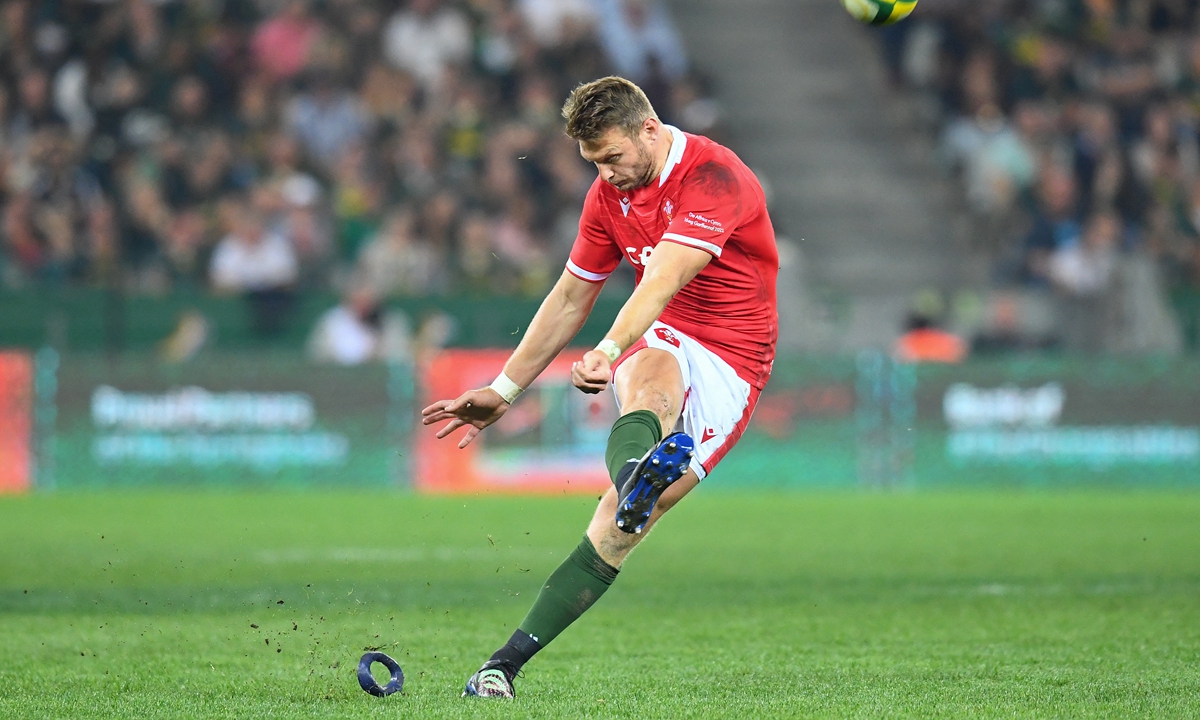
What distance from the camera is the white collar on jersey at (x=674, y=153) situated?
19.3 ft

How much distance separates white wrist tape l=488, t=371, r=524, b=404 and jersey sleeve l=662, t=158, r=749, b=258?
2.69 feet

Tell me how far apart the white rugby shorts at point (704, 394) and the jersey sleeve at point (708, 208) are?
0.43m

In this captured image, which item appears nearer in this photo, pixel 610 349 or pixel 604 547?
pixel 610 349

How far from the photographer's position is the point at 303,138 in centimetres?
1836

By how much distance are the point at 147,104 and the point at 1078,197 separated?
10534 mm

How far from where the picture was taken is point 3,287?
614 inches

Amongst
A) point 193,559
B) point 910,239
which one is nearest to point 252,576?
point 193,559

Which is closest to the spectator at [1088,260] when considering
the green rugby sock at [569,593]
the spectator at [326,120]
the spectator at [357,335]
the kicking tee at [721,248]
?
the spectator at [357,335]

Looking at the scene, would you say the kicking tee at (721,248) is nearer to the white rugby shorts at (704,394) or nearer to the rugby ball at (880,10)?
the white rugby shorts at (704,394)

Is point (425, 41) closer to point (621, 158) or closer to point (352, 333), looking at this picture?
point (352, 333)

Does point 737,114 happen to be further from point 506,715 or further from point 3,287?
point 506,715

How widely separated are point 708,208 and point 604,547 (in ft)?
3.92

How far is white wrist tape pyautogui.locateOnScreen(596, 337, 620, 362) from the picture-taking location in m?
5.20

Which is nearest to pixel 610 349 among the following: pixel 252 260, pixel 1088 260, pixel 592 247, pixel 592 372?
pixel 592 372
